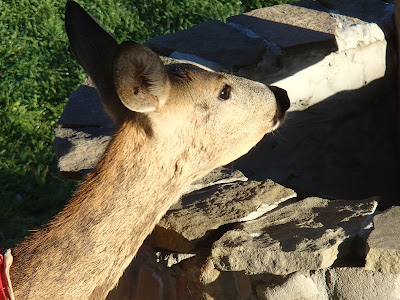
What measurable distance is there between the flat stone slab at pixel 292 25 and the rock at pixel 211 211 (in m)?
1.34

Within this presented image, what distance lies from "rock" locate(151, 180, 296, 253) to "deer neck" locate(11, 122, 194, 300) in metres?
0.26

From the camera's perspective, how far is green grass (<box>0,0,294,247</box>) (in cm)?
526

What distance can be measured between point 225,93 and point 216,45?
56.1 inches

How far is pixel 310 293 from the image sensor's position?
9.12 ft

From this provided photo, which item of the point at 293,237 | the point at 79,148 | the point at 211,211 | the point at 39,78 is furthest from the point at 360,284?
the point at 39,78

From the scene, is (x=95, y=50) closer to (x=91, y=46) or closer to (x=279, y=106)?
(x=91, y=46)

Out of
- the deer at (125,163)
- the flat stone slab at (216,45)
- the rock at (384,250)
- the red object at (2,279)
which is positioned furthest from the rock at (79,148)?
the rock at (384,250)

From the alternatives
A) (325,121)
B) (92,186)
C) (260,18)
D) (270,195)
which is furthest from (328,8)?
(92,186)

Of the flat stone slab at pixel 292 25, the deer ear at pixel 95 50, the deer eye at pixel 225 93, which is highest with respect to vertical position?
the deer ear at pixel 95 50

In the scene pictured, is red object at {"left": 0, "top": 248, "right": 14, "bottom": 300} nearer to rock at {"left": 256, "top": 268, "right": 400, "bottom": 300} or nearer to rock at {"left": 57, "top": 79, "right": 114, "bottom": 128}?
rock at {"left": 256, "top": 268, "right": 400, "bottom": 300}

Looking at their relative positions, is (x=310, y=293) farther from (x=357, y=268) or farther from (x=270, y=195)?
(x=270, y=195)

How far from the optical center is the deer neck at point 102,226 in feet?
8.82

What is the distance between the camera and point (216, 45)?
446 centimetres

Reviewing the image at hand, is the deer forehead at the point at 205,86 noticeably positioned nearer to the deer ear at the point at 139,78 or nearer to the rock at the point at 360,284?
the deer ear at the point at 139,78
